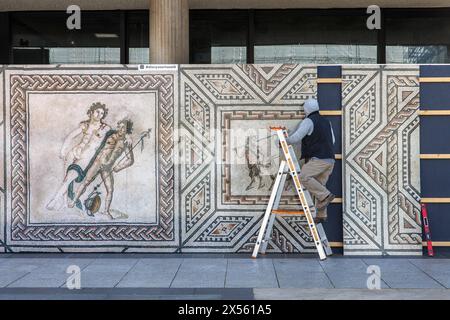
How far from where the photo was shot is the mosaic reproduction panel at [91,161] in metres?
9.30

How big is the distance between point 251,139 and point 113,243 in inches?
104

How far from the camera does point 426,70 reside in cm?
925

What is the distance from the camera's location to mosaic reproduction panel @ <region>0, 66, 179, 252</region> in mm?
9305

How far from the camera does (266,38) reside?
42.3 ft

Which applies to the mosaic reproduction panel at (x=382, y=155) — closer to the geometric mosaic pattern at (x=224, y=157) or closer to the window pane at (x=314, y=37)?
→ the geometric mosaic pattern at (x=224, y=157)

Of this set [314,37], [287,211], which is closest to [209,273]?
[287,211]

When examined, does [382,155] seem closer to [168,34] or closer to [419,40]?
[419,40]

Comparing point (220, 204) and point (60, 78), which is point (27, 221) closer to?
point (60, 78)

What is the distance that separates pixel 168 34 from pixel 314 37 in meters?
3.15

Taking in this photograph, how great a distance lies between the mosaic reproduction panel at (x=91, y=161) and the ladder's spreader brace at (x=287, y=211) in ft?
4.51

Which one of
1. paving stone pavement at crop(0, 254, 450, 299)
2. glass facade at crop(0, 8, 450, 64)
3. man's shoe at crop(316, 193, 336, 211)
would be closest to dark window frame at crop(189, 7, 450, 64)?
glass facade at crop(0, 8, 450, 64)

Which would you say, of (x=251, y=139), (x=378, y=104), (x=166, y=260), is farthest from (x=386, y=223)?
(x=166, y=260)

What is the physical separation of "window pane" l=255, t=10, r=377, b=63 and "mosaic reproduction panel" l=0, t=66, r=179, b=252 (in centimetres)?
414

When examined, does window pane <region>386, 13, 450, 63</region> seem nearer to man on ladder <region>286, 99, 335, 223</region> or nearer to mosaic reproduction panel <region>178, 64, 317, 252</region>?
mosaic reproduction panel <region>178, 64, 317, 252</region>
